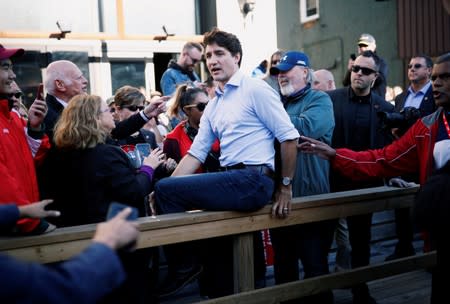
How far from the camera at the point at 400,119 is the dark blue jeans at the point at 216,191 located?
1.00 m

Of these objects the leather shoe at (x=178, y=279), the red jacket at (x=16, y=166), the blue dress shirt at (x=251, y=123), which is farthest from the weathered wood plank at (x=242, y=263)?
the red jacket at (x=16, y=166)

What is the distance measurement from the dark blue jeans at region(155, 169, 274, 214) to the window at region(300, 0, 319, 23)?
40.3ft

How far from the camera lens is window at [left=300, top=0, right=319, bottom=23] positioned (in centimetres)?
1485

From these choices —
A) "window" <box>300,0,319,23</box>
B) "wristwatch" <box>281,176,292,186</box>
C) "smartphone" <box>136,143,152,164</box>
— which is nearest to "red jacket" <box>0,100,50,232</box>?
"smartphone" <box>136,143,152,164</box>

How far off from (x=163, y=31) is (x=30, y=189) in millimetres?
6440

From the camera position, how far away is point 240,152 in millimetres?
3305

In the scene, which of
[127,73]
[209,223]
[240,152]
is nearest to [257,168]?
[240,152]

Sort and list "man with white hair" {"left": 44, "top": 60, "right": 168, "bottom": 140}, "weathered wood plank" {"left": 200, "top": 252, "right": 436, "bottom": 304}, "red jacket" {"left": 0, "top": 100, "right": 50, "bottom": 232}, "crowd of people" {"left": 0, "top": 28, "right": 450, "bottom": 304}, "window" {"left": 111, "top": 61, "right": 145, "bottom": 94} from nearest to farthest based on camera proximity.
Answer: "red jacket" {"left": 0, "top": 100, "right": 50, "bottom": 232} → "crowd of people" {"left": 0, "top": 28, "right": 450, "bottom": 304} → "weathered wood plank" {"left": 200, "top": 252, "right": 436, "bottom": 304} → "man with white hair" {"left": 44, "top": 60, "right": 168, "bottom": 140} → "window" {"left": 111, "top": 61, "right": 145, "bottom": 94}

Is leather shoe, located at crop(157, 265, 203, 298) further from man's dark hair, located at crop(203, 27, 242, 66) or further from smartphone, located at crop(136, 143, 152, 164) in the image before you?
man's dark hair, located at crop(203, 27, 242, 66)

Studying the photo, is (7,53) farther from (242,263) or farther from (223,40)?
(242,263)

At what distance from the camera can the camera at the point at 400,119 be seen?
3.72 m

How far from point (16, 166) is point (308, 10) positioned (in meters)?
13.5

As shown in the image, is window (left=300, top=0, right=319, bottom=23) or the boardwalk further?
window (left=300, top=0, right=319, bottom=23)

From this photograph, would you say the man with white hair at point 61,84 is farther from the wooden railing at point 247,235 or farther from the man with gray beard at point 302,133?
the man with gray beard at point 302,133
